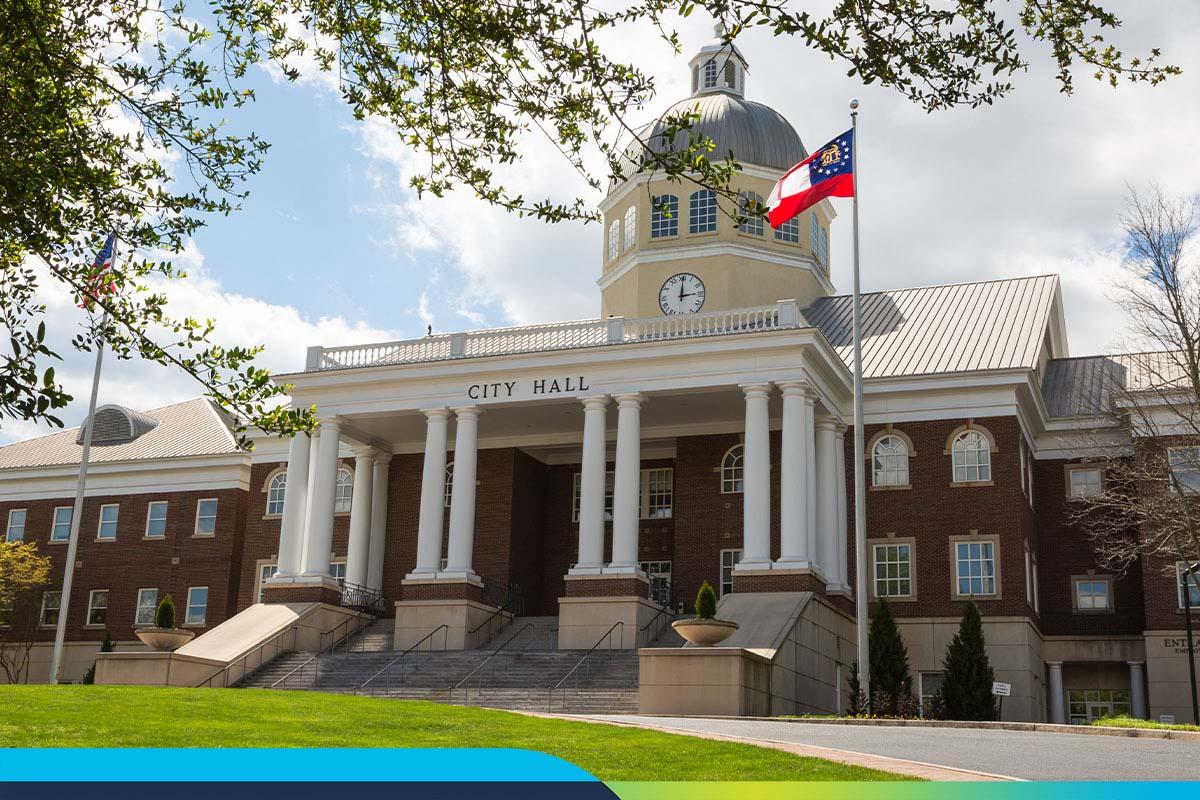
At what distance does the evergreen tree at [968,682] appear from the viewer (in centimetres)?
3191

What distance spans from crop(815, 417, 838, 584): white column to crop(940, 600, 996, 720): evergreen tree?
562cm

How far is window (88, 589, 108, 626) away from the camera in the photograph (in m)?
50.7

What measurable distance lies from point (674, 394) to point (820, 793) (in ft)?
101

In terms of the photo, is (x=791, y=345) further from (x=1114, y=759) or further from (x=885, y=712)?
(x=1114, y=759)

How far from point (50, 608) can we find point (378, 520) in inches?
623

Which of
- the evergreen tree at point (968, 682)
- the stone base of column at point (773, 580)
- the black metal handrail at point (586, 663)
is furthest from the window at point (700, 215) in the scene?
the evergreen tree at point (968, 682)

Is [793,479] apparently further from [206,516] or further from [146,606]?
[146,606]

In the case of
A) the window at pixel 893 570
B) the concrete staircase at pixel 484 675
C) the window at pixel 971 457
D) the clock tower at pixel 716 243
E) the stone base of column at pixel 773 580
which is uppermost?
the clock tower at pixel 716 243

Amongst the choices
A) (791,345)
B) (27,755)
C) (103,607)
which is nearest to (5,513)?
(103,607)

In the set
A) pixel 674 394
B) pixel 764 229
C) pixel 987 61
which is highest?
pixel 764 229

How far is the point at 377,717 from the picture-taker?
64.0 ft

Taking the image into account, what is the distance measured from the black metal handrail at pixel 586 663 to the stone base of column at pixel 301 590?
30.2 ft

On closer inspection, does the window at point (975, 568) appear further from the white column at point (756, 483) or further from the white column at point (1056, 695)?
the white column at point (756, 483)

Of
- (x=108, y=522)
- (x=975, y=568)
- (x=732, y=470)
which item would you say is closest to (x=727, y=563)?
(x=732, y=470)
